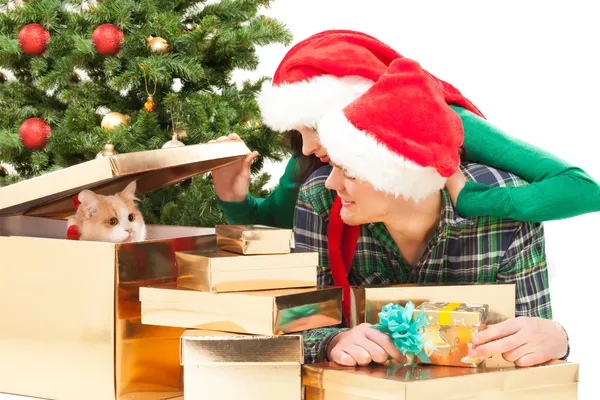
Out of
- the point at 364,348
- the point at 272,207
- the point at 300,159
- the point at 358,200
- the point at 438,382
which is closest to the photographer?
the point at 438,382

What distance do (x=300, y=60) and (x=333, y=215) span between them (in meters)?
0.29

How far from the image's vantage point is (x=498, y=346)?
3.36 ft

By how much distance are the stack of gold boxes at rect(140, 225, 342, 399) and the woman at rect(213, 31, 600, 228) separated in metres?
0.27

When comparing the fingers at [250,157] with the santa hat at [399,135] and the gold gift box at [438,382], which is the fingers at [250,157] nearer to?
the santa hat at [399,135]

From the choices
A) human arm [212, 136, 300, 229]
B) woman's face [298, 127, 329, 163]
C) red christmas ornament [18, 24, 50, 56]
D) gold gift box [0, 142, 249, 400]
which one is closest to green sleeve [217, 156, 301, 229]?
human arm [212, 136, 300, 229]

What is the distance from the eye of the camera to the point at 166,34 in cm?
186

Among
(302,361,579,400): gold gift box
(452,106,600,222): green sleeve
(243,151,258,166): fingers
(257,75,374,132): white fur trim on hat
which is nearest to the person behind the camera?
(302,361,579,400): gold gift box

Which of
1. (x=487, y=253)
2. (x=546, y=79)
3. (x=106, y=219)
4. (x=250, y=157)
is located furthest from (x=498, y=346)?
(x=546, y=79)

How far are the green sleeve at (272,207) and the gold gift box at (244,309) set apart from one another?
0.45 metres

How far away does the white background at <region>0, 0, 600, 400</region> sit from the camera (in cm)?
242

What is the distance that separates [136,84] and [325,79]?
2.26ft

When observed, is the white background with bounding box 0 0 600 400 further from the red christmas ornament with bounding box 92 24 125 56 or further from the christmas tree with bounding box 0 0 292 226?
the red christmas ornament with bounding box 92 24 125 56

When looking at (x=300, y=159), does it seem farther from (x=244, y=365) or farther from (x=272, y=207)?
(x=244, y=365)

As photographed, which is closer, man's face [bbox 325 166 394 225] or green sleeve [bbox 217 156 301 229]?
man's face [bbox 325 166 394 225]
